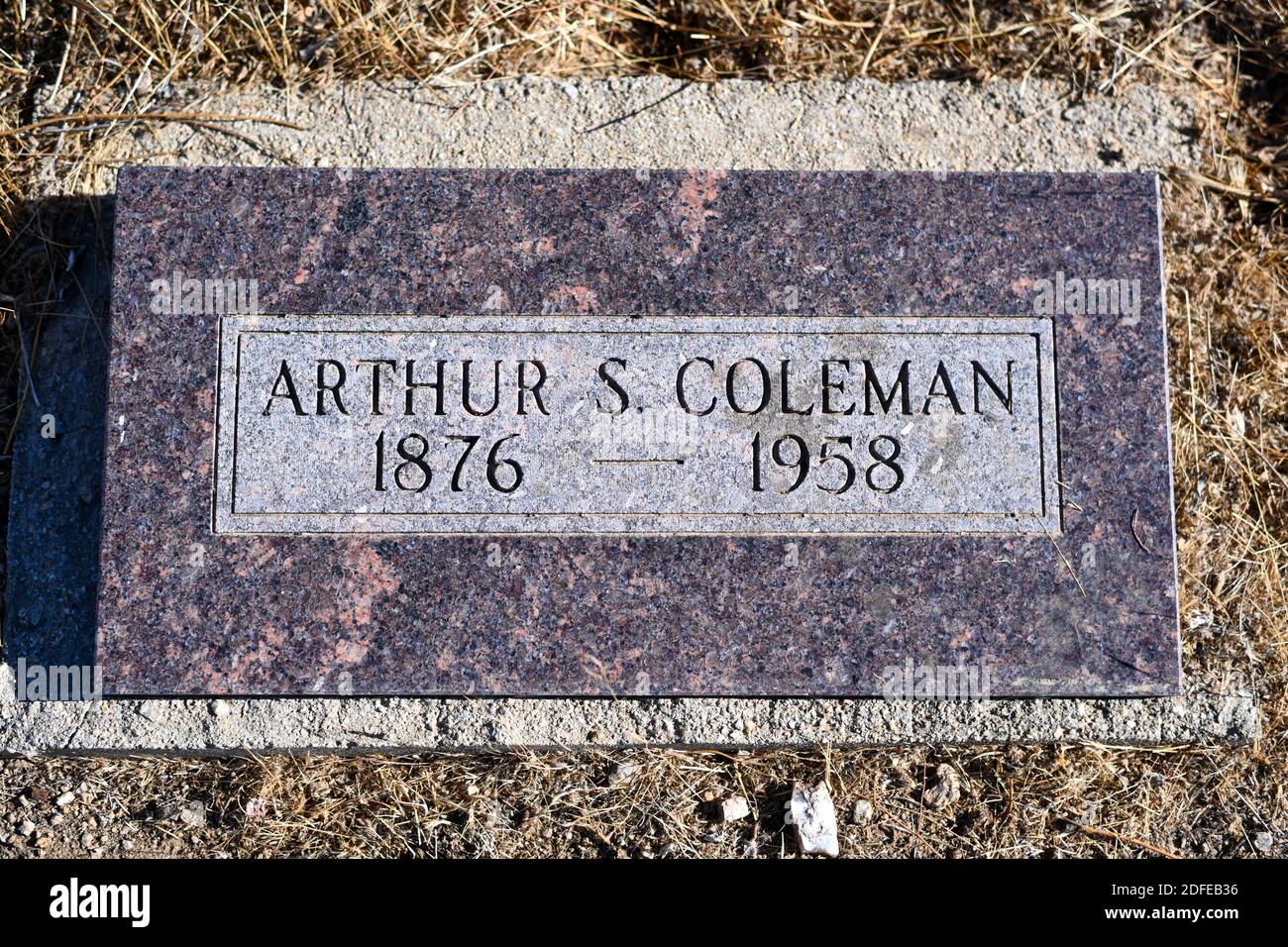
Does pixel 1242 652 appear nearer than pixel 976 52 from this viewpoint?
Yes

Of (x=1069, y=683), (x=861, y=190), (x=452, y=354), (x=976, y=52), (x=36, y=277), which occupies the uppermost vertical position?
(x=976, y=52)

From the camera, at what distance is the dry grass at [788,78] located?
8.58 feet

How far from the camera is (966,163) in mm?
2803

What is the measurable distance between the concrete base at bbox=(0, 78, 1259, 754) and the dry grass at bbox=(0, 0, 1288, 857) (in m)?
0.09

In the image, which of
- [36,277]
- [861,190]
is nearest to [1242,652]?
[861,190]

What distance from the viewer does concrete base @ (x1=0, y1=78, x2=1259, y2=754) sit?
101 inches

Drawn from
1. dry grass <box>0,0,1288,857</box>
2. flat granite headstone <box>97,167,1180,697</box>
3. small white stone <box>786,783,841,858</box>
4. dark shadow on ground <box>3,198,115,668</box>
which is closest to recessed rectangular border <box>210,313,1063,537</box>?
flat granite headstone <box>97,167,1180,697</box>

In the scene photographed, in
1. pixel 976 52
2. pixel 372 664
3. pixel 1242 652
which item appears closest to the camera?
pixel 372 664

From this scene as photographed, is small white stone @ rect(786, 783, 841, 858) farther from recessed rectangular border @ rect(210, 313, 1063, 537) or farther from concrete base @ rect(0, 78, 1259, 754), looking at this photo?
recessed rectangular border @ rect(210, 313, 1063, 537)

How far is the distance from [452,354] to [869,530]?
1.12m

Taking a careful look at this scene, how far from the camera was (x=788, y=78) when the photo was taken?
2.86 meters

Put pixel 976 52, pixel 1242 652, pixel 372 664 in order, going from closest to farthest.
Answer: pixel 372 664, pixel 1242 652, pixel 976 52

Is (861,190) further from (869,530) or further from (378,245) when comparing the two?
(378,245)

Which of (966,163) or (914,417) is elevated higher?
(966,163)
